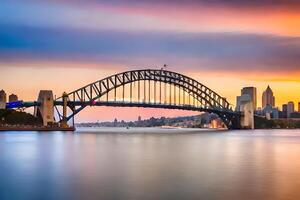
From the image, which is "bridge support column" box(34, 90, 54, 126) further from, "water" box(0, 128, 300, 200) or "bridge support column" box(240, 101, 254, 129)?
"water" box(0, 128, 300, 200)

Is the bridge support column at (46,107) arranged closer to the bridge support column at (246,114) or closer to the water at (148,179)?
the bridge support column at (246,114)

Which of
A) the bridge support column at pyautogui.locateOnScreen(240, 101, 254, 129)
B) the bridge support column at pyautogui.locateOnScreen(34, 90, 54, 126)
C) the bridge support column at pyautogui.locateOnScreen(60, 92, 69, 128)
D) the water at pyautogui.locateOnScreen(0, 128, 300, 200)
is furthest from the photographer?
the bridge support column at pyautogui.locateOnScreen(240, 101, 254, 129)

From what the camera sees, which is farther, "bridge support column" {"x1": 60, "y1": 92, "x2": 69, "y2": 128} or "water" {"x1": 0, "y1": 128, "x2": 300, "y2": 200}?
"bridge support column" {"x1": 60, "y1": 92, "x2": 69, "y2": 128}

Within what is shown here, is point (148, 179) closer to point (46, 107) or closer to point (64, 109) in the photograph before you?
point (64, 109)

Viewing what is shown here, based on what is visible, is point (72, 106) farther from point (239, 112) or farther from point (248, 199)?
point (248, 199)

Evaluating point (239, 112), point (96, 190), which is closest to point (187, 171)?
point (96, 190)

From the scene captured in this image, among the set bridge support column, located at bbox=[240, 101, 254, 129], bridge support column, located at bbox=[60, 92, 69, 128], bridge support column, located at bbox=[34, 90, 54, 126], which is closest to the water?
bridge support column, located at bbox=[60, 92, 69, 128]

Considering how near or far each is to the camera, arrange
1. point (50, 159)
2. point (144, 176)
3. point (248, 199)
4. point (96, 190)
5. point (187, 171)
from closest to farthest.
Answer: point (248, 199) → point (96, 190) → point (144, 176) → point (187, 171) → point (50, 159)

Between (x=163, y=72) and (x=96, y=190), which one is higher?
(x=163, y=72)
